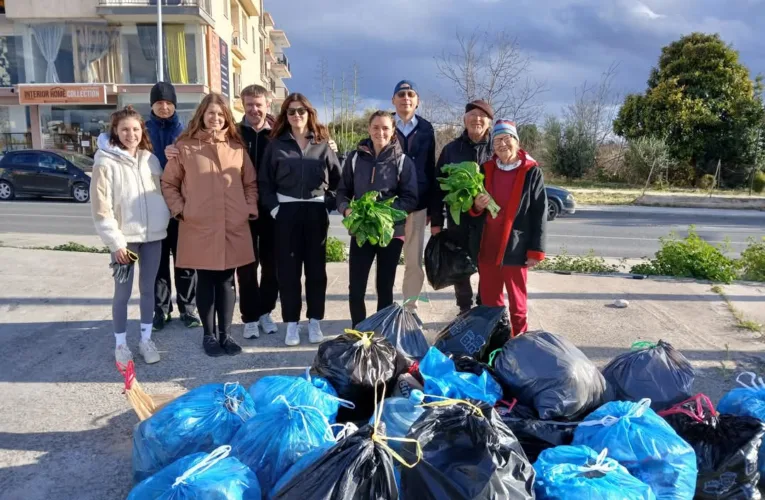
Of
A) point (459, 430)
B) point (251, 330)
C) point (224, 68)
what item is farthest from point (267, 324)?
point (224, 68)

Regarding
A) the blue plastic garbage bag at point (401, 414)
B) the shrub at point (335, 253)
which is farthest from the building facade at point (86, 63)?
the blue plastic garbage bag at point (401, 414)

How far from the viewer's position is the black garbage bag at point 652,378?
282 centimetres

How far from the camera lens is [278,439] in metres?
2.24

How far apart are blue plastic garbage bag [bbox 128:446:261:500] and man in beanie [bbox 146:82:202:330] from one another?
2.62m

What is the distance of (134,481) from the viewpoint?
250 cm

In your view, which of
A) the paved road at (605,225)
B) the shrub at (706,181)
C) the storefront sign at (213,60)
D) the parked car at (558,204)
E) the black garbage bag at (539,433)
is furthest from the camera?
the storefront sign at (213,60)

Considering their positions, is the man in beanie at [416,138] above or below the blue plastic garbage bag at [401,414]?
above

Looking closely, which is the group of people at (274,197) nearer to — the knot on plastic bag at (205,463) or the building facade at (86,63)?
the knot on plastic bag at (205,463)

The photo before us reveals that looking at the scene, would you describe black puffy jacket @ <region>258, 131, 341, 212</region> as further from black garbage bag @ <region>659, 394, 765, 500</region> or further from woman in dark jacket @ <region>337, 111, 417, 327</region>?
black garbage bag @ <region>659, 394, 765, 500</region>

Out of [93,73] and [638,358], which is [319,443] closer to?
[638,358]

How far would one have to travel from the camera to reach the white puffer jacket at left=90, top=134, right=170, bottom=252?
359 centimetres

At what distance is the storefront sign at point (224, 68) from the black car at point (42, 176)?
9909mm

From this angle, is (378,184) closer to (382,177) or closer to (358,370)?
(382,177)

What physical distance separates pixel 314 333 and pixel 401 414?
196cm
